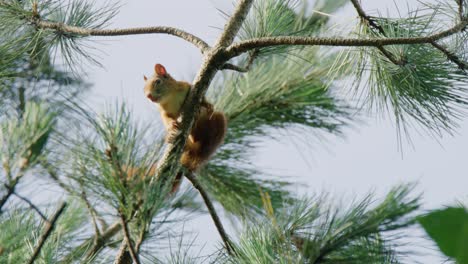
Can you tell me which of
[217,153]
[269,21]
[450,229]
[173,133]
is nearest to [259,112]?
[217,153]

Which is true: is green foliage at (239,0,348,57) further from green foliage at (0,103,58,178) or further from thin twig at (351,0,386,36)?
green foliage at (0,103,58,178)

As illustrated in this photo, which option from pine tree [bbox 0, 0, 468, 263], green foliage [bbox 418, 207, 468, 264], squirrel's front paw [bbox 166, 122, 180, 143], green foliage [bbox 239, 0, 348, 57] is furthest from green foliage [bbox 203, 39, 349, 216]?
green foliage [bbox 418, 207, 468, 264]

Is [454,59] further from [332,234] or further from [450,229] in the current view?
[450,229]

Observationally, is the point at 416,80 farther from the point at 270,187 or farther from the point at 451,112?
the point at 270,187

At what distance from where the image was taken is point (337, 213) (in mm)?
921

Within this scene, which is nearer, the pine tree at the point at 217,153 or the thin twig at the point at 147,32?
the pine tree at the point at 217,153

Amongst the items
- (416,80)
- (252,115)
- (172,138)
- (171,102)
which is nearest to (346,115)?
(252,115)

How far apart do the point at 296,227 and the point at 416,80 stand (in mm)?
549

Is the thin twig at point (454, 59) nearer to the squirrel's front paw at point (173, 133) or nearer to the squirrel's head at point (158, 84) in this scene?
the squirrel's front paw at point (173, 133)

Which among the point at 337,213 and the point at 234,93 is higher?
the point at 234,93

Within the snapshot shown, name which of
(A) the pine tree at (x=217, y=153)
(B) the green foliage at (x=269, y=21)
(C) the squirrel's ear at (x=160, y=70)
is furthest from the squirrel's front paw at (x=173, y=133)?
(C) the squirrel's ear at (x=160, y=70)

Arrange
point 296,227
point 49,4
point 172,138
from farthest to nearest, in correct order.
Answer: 1. point 49,4
2. point 172,138
3. point 296,227

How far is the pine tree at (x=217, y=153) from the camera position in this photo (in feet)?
2.81

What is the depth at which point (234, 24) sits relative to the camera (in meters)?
1.45
